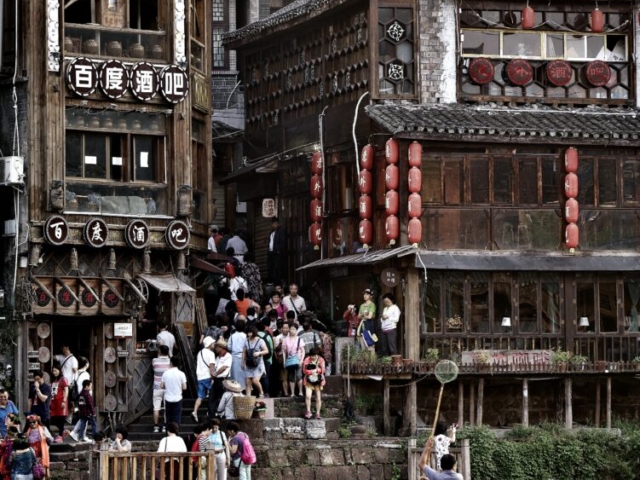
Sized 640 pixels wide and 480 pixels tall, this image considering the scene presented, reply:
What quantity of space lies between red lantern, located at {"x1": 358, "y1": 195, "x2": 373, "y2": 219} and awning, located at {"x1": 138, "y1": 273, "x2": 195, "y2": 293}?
15.6 ft

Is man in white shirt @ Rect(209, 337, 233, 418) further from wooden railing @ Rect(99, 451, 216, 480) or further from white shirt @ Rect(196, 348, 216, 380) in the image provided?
wooden railing @ Rect(99, 451, 216, 480)

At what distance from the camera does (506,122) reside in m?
54.6

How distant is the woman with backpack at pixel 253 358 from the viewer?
49.9m

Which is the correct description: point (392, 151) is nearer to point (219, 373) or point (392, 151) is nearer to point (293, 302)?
point (293, 302)

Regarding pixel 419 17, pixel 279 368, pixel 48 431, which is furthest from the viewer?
pixel 419 17

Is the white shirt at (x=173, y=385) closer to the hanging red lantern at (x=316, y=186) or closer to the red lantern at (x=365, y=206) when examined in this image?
the red lantern at (x=365, y=206)

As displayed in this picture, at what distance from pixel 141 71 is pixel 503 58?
366 inches

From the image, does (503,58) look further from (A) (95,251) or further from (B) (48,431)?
(B) (48,431)

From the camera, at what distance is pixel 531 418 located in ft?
178

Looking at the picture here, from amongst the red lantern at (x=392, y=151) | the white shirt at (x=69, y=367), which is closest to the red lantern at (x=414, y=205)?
the red lantern at (x=392, y=151)

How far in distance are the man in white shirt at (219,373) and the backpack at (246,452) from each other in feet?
11.7

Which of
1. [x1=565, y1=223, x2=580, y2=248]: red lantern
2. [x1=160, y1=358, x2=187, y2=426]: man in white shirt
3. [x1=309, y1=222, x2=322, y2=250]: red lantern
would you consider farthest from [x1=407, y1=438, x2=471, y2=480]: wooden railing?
[x1=309, y1=222, x2=322, y2=250]: red lantern

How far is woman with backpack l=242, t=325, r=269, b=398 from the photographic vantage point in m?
49.9

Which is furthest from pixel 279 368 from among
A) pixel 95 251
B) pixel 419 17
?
pixel 419 17
